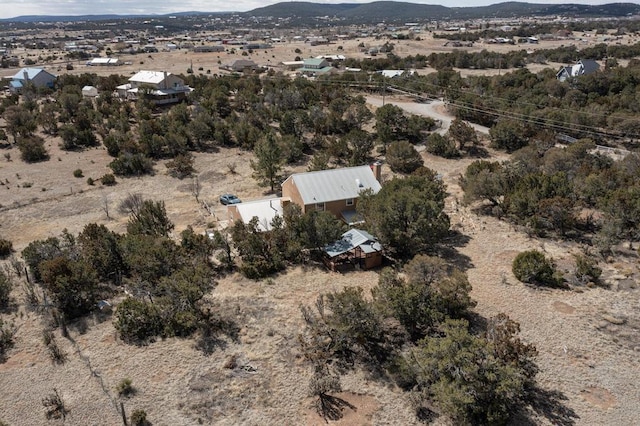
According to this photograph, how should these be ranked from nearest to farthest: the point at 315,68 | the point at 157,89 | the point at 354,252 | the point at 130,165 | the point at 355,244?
the point at 355,244 < the point at 354,252 < the point at 130,165 < the point at 157,89 < the point at 315,68

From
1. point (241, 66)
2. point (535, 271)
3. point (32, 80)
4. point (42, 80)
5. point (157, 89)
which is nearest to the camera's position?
point (535, 271)

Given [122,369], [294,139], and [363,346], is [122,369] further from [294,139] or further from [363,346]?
[294,139]

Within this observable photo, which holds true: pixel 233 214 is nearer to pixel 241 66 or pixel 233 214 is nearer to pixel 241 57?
pixel 241 66

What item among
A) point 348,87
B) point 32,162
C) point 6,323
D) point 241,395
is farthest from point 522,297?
point 348,87

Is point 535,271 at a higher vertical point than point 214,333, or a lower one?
higher

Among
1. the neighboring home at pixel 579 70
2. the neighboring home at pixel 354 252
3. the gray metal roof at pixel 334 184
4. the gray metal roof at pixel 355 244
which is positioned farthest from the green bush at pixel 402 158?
the neighboring home at pixel 579 70

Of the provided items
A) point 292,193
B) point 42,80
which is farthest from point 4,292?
point 42,80

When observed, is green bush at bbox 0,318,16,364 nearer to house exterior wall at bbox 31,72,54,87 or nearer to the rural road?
the rural road

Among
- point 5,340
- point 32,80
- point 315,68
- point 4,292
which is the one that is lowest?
point 5,340
